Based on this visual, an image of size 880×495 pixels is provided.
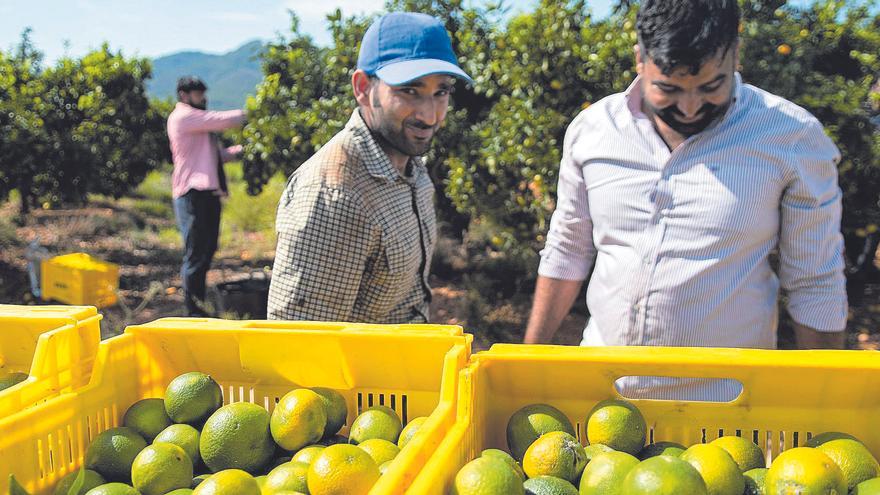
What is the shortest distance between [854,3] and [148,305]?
6.73 m

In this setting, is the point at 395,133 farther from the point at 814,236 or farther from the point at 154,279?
the point at 154,279

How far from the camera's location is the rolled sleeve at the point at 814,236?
2.09m

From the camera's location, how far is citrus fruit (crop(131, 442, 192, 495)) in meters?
1.39

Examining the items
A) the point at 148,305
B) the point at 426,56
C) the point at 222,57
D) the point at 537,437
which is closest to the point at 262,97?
the point at 148,305

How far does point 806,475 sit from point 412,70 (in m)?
1.56

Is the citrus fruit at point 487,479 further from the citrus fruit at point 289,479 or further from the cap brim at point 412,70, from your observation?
the cap brim at point 412,70

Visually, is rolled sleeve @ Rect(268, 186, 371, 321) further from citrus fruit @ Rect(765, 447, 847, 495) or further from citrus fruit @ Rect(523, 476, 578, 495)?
citrus fruit @ Rect(765, 447, 847, 495)

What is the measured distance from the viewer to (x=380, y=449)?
144cm

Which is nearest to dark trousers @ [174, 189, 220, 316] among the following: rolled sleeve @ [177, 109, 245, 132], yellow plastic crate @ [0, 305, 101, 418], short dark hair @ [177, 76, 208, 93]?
rolled sleeve @ [177, 109, 245, 132]

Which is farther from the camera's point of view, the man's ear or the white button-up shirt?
the man's ear

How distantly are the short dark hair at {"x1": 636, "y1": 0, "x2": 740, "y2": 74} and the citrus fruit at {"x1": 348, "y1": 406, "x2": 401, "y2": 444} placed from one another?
1.20 metres

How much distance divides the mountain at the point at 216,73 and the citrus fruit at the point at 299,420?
4121 cm

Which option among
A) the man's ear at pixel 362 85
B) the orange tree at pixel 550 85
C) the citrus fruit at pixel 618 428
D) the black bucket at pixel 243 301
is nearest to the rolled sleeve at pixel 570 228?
the man's ear at pixel 362 85

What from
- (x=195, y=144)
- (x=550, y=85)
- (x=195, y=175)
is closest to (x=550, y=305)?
(x=550, y=85)
